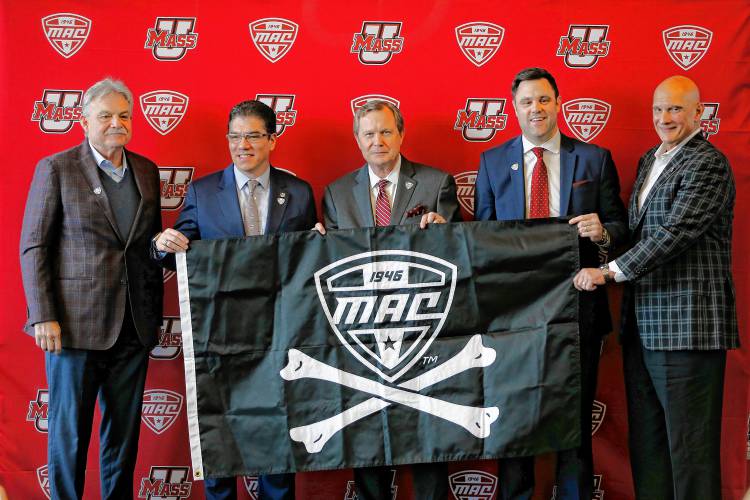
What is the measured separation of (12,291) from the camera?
3.38 meters

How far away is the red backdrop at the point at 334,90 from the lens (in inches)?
134

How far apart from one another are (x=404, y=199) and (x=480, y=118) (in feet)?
2.61

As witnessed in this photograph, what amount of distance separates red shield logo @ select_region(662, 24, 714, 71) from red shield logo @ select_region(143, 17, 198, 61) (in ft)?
7.97

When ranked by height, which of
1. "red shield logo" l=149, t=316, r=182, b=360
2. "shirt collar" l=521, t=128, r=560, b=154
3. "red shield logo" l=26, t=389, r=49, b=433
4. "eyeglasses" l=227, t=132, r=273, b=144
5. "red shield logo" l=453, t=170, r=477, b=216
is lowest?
"red shield logo" l=26, t=389, r=49, b=433

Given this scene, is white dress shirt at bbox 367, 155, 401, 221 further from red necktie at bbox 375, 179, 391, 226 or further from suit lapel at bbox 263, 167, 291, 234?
suit lapel at bbox 263, 167, 291, 234

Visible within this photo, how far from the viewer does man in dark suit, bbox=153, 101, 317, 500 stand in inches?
115

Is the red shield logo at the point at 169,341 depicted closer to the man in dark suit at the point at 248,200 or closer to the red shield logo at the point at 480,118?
the man in dark suit at the point at 248,200

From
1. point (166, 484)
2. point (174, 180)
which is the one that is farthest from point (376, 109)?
point (166, 484)

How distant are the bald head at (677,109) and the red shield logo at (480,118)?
795 millimetres

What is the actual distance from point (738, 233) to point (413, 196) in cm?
176

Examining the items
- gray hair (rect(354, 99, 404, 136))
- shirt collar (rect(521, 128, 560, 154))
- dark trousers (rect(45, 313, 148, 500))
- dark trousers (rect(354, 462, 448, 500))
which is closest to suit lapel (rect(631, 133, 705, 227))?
shirt collar (rect(521, 128, 560, 154))

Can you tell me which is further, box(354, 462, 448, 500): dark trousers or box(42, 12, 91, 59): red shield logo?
box(42, 12, 91, 59): red shield logo

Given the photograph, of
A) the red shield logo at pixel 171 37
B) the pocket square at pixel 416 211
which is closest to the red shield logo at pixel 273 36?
the red shield logo at pixel 171 37

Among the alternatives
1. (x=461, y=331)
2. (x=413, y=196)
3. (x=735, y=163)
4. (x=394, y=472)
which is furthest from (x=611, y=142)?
(x=394, y=472)
